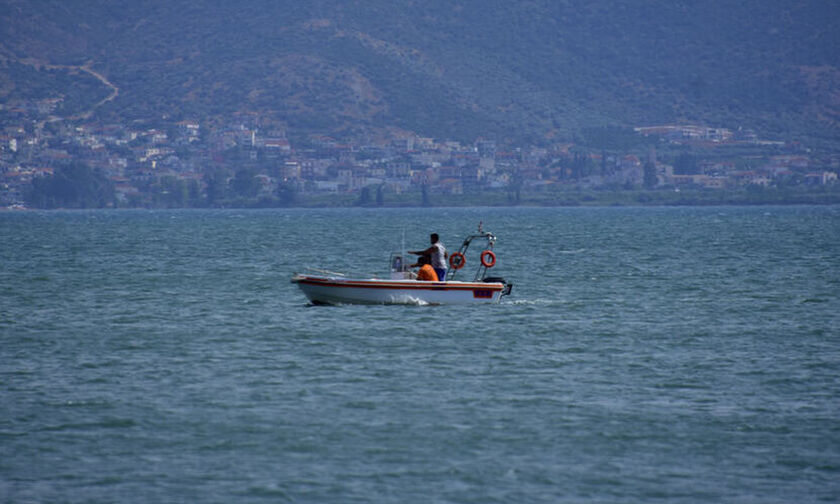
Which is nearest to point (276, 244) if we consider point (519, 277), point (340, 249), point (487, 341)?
point (340, 249)

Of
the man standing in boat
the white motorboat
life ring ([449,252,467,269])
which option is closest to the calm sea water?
the white motorboat

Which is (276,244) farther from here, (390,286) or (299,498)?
(299,498)

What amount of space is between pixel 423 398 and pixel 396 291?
14253 millimetres

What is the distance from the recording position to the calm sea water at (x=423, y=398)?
63.1 ft

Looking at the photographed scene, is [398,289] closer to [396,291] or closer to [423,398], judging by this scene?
[396,291]

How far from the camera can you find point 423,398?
2527 centimetres

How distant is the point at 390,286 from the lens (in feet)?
129

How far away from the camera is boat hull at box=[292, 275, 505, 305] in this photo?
3931 cm

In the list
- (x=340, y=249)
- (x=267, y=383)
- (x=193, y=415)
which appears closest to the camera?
(x=193, y=415)

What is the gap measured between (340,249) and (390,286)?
5056 cm

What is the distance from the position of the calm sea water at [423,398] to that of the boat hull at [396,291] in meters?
0.46

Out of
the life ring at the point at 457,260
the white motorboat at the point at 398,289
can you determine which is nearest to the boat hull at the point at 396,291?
the white motorboat at the point at 398,289

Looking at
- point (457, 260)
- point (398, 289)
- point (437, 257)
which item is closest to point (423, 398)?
point (398, 289)

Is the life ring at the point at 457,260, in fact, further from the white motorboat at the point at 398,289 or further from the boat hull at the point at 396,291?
the boat hull at the point at 396,291
